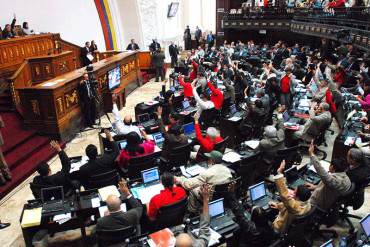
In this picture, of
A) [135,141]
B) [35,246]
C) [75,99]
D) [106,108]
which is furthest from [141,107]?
[35,246]

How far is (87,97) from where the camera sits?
33.4 feet

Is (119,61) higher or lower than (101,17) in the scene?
lower

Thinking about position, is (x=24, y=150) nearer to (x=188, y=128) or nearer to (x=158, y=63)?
(x=188, y=128)

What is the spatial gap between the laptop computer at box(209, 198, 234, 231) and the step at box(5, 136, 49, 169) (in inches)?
206

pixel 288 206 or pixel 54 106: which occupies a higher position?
pixel 54 106

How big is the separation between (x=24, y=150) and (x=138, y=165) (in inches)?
158

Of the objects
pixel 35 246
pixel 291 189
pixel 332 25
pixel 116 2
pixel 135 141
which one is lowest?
pixel 35 246

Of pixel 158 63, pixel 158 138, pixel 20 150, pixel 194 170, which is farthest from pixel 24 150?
pixel 158 63

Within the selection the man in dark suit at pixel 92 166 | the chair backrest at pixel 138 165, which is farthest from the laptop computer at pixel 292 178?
the man in dark suit at pixel 92 166

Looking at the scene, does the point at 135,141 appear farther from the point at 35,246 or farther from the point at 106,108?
the point at 106,108

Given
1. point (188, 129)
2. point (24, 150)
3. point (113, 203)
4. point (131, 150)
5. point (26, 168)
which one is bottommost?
point (26, 168)

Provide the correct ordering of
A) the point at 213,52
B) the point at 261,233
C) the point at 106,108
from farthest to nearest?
1. the point at 213,52
2. the point at 106,108
3. the point at 261,233

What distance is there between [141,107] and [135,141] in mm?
3873

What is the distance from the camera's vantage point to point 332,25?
14688mm
